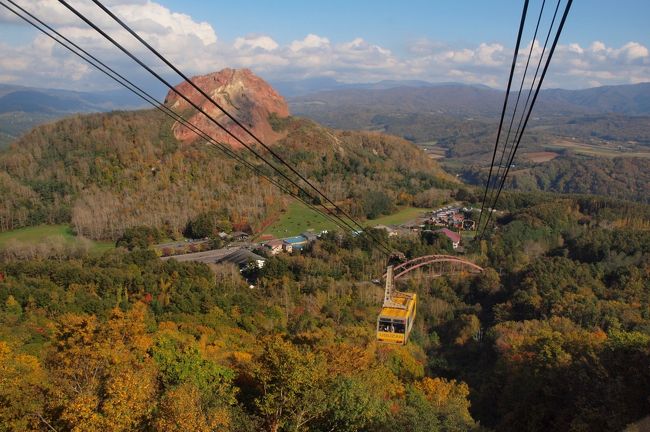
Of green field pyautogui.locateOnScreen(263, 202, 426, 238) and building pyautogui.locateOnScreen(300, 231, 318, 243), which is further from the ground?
building pyautogui.locateOnScreen(300, 231, 318, 243)

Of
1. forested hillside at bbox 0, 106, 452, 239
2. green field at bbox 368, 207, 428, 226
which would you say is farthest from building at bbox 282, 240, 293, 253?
green field at bbox 368, 207, 428, 226

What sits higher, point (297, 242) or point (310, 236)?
point (310, 236)

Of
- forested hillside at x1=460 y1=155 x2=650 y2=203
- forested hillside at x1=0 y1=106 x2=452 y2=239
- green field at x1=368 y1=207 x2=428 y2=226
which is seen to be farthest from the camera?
forested hillside at x1=460 y1=155 x2=650 y2=203

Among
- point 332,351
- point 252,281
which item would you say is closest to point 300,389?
point 332,351

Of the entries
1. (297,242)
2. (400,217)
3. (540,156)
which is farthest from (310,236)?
(540,156)

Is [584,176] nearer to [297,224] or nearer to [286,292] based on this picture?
[297,224]

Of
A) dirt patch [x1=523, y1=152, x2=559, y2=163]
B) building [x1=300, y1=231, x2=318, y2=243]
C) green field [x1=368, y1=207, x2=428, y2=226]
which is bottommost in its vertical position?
green field [x1=368, y1=207, x2=428, y2=226]

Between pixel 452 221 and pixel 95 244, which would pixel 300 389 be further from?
pixel 452 221

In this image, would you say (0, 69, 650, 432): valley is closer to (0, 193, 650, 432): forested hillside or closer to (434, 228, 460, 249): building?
(0, 193, 650, 432): forested hillside
